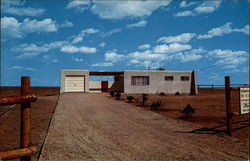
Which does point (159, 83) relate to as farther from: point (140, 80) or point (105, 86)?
point (105, 86)

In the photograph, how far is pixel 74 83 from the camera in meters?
31.8

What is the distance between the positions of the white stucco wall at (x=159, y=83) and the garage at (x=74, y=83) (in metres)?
6.26

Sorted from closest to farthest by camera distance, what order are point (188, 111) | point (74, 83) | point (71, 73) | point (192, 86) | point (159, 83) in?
point (188, 111) < point (71, 73) < point (74, 83) < point (159, 83) < point (192, 86)

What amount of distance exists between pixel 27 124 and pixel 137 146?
146 inches

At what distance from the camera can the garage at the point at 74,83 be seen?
3152cm

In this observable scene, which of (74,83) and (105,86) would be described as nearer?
Answer: (74,83)

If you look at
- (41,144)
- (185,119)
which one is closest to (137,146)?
(41,144)

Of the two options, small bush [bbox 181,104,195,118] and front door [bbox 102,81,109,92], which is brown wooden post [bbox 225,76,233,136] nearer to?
small bush [bbox 181,104,195,118]

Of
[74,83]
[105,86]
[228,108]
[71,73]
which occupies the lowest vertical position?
[228,108]

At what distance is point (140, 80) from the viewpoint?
110 ft

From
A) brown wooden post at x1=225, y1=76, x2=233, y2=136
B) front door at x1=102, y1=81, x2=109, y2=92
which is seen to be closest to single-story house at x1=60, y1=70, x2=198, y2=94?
front door at x1=102, y1=81, x2=109, y2=92

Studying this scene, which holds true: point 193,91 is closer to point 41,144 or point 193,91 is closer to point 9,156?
point 41,144

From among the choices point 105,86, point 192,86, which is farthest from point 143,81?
point 192,86

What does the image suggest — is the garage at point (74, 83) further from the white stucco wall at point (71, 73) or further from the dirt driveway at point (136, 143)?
the dirt driveway at point (136, 143)
